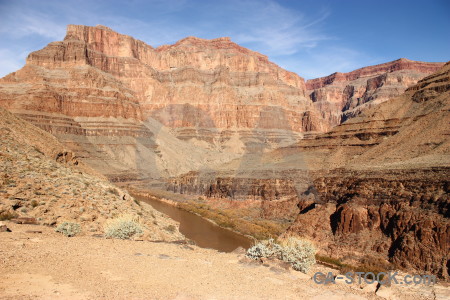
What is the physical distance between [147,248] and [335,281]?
264 inches

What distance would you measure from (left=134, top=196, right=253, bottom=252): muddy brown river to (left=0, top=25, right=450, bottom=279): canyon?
5.25 m

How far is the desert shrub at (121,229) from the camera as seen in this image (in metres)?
15.1

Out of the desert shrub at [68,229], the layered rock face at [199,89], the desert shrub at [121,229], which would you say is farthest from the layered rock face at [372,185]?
the layered rock face at [199,89]

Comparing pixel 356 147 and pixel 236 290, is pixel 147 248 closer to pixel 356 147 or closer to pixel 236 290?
pixel 236 290

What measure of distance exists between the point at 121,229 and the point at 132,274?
551cm

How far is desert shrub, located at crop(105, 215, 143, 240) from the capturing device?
49.4 ft

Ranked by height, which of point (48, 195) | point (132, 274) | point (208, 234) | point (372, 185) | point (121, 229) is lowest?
point (208, 234)

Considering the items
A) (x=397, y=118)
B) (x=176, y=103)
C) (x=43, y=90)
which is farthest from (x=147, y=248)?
(x=176, y=103)

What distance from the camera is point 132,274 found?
10141 millimetres

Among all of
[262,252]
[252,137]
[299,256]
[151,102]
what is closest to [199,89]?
[151,102]

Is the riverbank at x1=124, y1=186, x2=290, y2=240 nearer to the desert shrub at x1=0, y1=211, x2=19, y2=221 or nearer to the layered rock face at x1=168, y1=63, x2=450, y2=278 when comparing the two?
the layered rock face at x1=168, y1=63, x2=450, y2=278

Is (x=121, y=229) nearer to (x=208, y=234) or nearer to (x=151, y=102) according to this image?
(x=208, y=234)

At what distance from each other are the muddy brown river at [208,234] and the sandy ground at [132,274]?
18.1 metres

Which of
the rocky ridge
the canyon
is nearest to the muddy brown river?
the canyon
